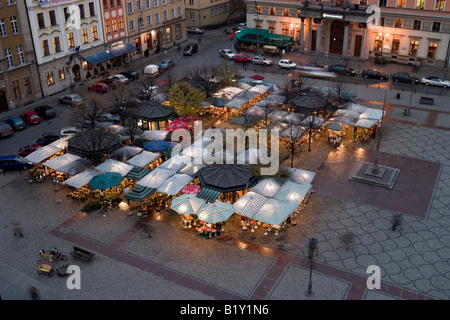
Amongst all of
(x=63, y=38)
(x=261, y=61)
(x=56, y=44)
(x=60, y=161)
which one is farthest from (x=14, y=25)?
(x=261, y=61)

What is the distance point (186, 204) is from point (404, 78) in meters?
40.6

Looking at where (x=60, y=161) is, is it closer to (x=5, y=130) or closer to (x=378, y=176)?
(x=5, y=130)

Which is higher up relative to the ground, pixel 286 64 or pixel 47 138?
pixel 286 64

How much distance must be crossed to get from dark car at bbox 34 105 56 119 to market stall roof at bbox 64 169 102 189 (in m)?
18.2

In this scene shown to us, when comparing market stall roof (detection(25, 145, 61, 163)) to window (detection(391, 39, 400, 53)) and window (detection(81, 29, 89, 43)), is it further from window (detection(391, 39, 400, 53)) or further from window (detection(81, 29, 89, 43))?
window (detection(391, 39, 400, 53))

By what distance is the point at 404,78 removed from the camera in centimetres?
6269

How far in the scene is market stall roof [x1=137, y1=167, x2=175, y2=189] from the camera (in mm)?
36875

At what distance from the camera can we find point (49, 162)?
4072cm

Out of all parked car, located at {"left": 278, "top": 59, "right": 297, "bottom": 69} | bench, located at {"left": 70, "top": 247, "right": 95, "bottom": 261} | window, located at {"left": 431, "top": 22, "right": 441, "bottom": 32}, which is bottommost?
bench, located at {"left": 70, "top": 247, "right": 95, "bottom": 261}

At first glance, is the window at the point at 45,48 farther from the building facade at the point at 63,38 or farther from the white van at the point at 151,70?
the white van at the point at 151,70

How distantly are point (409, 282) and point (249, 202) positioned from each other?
11.5m

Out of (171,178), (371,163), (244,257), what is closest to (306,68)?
(371,163)

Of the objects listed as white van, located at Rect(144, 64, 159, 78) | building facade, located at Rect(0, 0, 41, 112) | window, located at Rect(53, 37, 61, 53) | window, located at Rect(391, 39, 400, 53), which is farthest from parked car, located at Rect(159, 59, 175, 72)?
window, located at Rect(391, 39, 400, 53)

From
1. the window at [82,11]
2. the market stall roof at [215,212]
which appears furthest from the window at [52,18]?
the market stall roof at [215,212]
